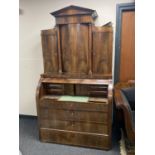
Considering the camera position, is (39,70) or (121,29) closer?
(121,29)

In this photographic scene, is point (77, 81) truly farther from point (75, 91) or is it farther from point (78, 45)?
point (78, 45)

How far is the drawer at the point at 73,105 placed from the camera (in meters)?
2.22

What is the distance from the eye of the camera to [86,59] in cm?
250

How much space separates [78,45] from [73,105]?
0.84 meters

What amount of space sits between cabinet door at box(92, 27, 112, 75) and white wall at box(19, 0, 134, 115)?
0.39m

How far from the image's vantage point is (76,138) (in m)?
2.39

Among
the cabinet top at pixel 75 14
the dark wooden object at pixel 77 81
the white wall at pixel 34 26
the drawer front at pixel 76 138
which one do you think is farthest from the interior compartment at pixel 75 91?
the cabinet top at pixel 75 14

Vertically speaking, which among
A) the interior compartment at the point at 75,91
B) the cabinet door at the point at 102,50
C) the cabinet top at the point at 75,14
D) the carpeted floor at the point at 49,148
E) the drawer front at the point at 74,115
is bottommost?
the carpeted floor at the point at 49,148

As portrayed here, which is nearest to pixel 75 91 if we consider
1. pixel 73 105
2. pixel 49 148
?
pixel 73 105

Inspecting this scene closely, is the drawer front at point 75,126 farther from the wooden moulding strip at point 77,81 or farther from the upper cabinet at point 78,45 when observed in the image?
the upper cabinet at point 78,45

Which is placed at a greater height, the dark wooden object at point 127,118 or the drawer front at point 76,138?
the dark wooden object at point 127,118

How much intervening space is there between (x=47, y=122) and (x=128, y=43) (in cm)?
169
